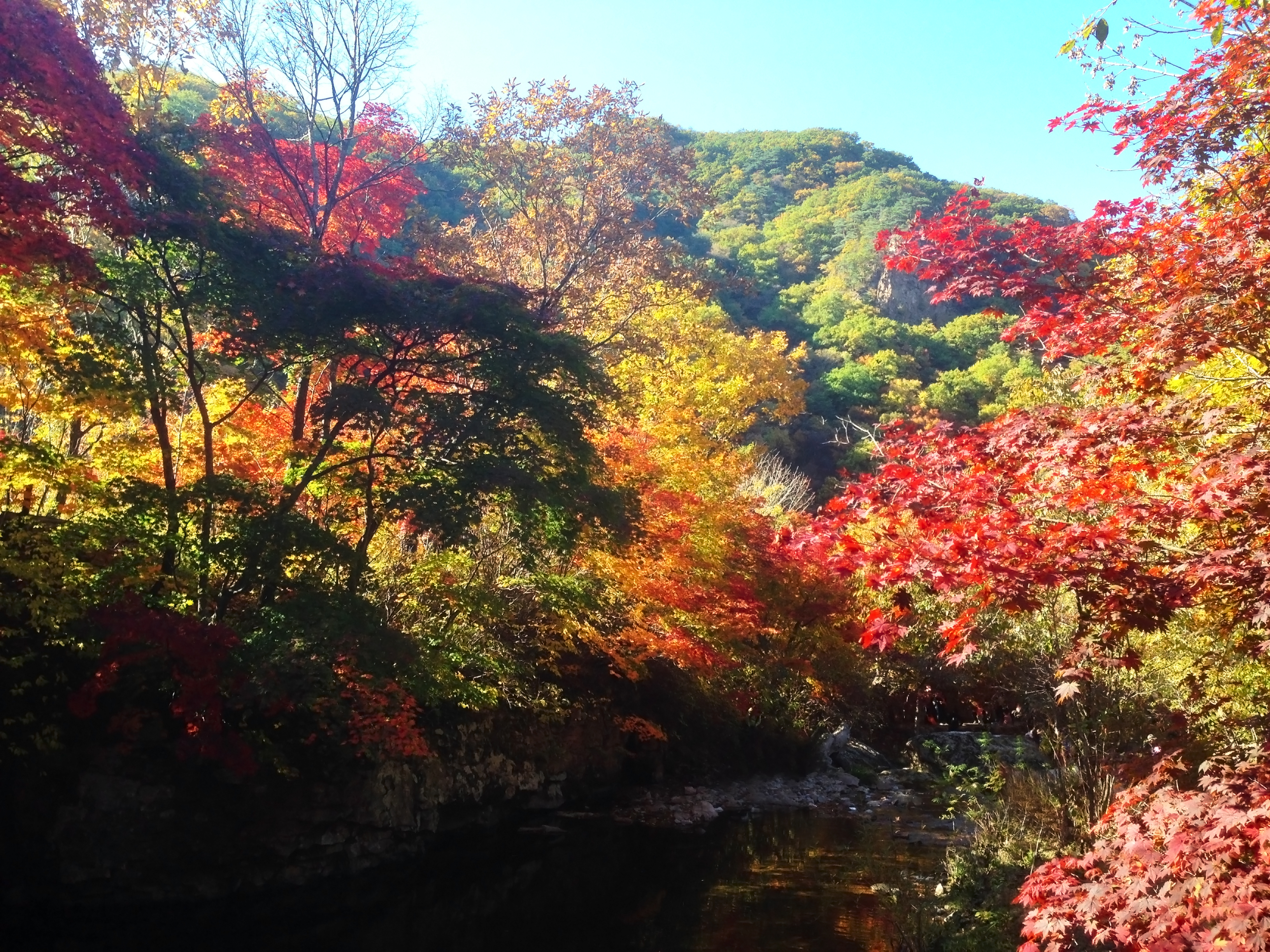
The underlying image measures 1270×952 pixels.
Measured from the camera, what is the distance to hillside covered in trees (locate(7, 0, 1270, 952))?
4652 millimetres

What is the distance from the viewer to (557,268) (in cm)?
1602

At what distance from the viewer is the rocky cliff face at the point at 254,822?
815cm

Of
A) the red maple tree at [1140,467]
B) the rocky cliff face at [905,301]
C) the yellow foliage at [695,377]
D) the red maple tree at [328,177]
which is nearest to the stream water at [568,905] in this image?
the red maple tree at [1140,467]

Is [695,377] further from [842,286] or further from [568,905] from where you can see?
[842,286]

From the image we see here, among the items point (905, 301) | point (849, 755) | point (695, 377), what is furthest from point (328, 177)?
point (905, 301)

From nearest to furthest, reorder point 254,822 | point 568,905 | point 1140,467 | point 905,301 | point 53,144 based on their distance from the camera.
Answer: point 1140,467
point 53,144
point 254,822
point 568,905
point 905,301

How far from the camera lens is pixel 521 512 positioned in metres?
9.39

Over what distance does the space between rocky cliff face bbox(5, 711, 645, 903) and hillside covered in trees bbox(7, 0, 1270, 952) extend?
44 mm

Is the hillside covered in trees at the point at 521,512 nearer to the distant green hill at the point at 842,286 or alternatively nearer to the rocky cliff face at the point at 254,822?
the rocky cliff face at the point at 254,822

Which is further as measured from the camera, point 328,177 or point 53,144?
point 328,177

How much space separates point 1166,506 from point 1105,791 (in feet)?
14.0

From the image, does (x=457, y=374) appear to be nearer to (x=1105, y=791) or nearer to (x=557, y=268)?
(x=557, y=268)

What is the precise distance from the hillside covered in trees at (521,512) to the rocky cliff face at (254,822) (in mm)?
44

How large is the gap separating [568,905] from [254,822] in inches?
137
